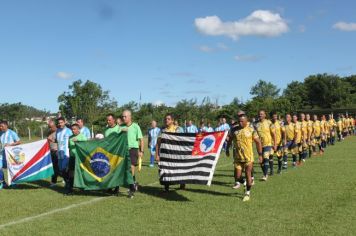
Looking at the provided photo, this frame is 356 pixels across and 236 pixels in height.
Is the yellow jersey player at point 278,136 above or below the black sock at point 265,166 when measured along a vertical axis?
above

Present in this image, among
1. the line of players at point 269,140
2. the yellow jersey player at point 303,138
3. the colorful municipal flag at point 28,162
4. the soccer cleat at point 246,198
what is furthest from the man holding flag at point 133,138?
the yellow jersey player at point 303,138

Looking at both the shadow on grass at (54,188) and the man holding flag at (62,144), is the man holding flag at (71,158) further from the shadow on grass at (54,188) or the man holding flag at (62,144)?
the man holding flag at (62,144)

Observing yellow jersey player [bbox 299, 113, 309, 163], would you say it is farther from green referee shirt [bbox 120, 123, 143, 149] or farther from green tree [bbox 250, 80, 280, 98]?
green tree [bbox 250, 80, 280, 98]

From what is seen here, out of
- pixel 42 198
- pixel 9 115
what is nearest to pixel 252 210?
pixel 42 198

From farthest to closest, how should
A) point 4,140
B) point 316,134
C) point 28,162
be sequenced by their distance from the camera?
point 316,134
point 4,140
point 28,162

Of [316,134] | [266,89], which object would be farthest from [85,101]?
[266,89]

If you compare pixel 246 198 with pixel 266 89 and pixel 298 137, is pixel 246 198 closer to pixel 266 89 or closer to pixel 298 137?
pixel 298 137

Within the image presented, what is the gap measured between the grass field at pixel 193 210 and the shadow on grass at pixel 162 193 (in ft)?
0.08

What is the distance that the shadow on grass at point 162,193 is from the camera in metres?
10.8

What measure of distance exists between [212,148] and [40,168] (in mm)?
5439

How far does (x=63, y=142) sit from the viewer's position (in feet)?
43.9

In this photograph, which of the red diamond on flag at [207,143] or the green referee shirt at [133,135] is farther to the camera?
the green referee shirt at [133,135]

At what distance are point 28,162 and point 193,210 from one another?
19.9 ft

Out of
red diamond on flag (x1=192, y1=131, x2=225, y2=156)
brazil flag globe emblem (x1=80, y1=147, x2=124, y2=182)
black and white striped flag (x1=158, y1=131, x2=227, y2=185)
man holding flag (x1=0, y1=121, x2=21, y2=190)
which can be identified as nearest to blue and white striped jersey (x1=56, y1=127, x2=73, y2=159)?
man holding flag (x1=0, y1=121, x2=21, y2=190)
